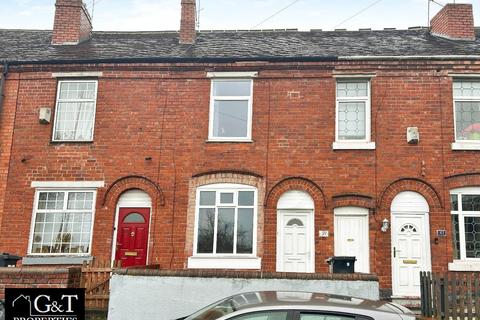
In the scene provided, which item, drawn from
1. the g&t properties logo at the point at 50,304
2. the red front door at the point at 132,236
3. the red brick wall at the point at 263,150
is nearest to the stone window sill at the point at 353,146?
the red brick wall at the point at 263,150

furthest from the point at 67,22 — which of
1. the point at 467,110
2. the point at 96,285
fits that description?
the point at 467,110

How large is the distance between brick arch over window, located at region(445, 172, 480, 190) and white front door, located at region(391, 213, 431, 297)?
1.07 meters

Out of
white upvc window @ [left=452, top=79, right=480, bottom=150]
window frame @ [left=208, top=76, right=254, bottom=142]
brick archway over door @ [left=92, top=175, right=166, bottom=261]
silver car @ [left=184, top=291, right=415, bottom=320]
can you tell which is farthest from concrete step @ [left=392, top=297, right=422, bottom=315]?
silver car @ [left=184, top=291, right=415, bottom=320]

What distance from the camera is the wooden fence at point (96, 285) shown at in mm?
9591

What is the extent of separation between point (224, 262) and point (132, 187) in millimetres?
3297

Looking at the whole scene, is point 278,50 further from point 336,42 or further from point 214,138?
point 214,138

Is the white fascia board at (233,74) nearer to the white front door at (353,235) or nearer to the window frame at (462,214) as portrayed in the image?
the white front door at (353,235)

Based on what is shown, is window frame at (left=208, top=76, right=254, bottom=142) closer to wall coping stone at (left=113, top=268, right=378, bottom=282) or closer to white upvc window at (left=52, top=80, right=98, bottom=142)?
white upvc window at (left=52, top=80, right=98, bottom=142)

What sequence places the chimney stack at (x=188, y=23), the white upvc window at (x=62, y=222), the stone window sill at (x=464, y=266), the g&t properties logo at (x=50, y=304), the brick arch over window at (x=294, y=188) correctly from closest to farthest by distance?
1. the g&t properties logo at (x=50, y=304)
2. the stone window sill at (x=464, y=266)
3. the brick arch over window at (x=294, y=188)
4. the white upvc window at (x=62, y=222)
5. the chimney stack at (x=188, y=23)

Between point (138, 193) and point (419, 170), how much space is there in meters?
7.69

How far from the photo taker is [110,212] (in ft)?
44.5

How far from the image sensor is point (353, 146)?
44.2 ft

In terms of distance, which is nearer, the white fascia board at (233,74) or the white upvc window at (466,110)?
the white upvc window at (466,110)

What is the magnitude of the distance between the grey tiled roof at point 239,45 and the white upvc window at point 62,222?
4.04m
